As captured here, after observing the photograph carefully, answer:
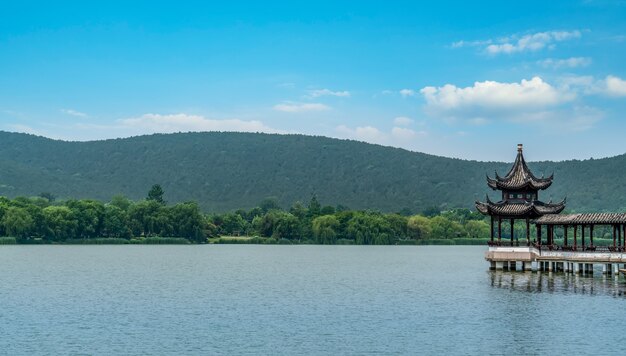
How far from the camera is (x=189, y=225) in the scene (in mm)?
163250

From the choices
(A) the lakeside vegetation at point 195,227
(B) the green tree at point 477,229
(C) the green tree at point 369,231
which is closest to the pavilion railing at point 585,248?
(A) the lakeside vegetation at point 195,227

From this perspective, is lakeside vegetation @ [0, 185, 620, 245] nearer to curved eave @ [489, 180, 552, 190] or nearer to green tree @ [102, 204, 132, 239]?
green tree @ [102, 204, 132, 239]

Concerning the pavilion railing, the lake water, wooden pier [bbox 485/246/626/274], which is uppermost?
the pavilion railing

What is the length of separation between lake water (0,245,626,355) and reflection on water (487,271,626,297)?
0.14m

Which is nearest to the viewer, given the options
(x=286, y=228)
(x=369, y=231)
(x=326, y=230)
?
(x=369, y=231)

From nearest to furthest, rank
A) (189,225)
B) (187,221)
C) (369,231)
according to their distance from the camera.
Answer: (187,221) < (189,225) < (369,231)

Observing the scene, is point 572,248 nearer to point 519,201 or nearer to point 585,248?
point 585,248

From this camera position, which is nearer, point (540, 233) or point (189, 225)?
point (540, 233)

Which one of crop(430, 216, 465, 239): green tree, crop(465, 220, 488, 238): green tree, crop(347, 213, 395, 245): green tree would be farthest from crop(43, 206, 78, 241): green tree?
crop(465, 220, 488, 238): green tree

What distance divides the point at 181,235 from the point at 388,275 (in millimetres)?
93311

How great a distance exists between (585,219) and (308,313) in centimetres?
3159

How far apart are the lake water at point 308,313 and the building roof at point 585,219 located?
15.5ft

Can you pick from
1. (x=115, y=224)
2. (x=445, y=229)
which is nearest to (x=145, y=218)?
(x=115, y=224)

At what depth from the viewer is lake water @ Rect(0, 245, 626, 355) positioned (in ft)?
121
